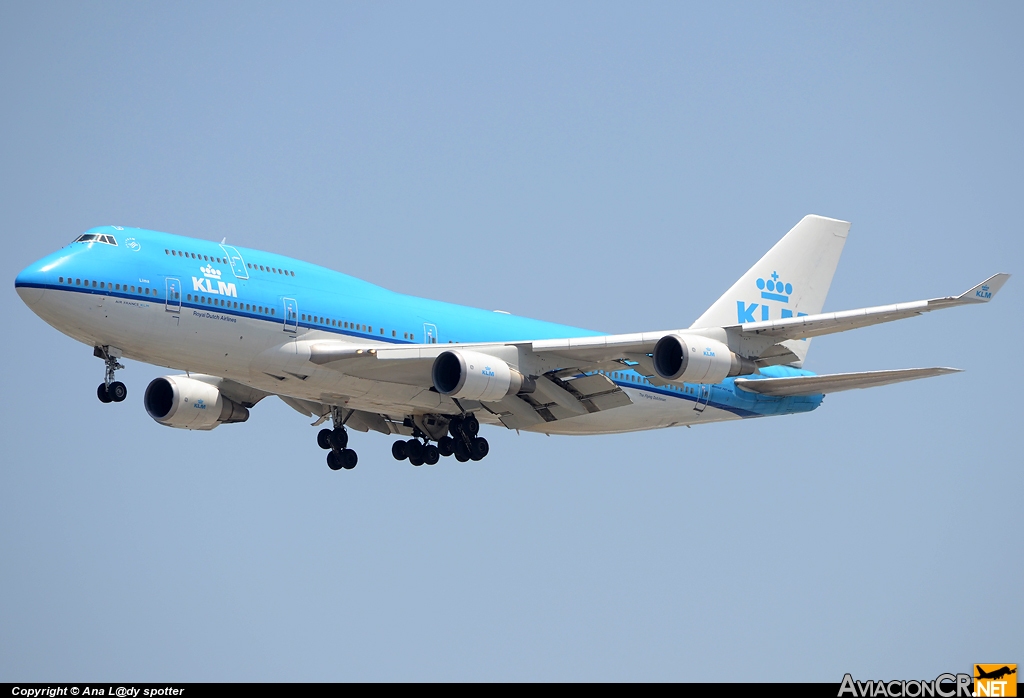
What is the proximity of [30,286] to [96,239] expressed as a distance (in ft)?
6.91

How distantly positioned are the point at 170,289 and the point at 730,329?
15199mm

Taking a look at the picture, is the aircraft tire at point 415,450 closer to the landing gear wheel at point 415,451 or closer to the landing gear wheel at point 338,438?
the landing gear wheel at point 415,451

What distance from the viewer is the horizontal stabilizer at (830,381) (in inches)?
1534

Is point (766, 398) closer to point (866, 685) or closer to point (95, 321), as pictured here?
point (866, 685)

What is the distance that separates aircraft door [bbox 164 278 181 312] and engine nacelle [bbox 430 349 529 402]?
7202mm

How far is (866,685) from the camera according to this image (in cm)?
2945

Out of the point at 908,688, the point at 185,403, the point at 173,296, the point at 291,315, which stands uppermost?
the point at 173,296

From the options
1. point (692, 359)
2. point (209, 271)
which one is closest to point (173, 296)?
point (209, 271)

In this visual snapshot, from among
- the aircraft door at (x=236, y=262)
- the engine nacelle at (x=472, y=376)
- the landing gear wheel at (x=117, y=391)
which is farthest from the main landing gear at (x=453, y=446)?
the landing gear wheel at (x=117, y=391)

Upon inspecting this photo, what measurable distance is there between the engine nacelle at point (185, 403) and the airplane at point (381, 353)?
2.0 inches

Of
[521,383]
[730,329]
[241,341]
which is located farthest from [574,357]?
[241,341]

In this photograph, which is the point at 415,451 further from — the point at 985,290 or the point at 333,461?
the point at 985,290

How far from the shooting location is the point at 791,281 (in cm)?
4859

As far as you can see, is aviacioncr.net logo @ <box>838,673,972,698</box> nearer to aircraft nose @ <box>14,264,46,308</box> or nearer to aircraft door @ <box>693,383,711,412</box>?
aircraft door @ <box>693,383,711,412</box>
